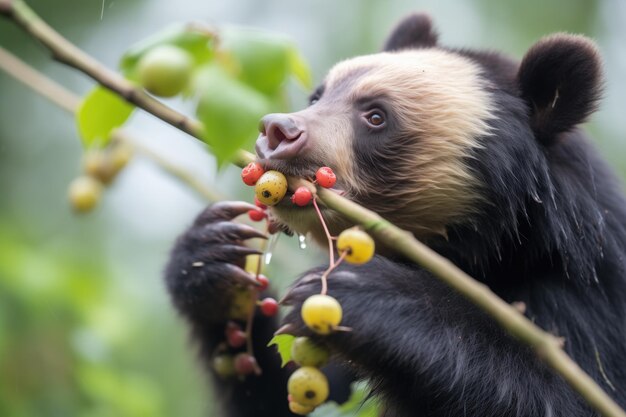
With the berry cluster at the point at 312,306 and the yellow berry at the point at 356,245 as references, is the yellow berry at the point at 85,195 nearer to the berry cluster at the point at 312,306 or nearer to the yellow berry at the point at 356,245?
the berry cluster at the point at 312,306

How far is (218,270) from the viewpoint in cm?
461

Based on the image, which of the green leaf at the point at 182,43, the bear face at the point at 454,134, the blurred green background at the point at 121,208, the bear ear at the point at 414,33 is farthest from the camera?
the blurred green background at the point at 121,208

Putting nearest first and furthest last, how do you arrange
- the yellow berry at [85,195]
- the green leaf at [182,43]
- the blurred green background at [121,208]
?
the green leaf at [182,43] < the yellow berry at [85,195] < the blurred green background at [121,208]

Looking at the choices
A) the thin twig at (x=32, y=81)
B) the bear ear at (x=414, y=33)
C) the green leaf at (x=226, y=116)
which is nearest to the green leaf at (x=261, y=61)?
the green leaf at (x=226, y=116)

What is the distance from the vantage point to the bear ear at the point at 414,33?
5812mm

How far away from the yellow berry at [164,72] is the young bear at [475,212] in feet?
4.56

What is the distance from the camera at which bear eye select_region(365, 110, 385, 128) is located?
471 cm

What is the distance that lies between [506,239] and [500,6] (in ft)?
51.4

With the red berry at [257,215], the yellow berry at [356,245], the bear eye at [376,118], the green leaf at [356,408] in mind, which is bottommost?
the green leaf at [356,408]

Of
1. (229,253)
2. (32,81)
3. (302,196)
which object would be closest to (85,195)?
(229,253)

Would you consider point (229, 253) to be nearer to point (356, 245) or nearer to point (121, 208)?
point (356, 245)

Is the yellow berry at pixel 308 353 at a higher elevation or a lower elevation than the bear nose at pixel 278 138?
lower

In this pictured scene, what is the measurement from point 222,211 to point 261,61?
234 centimetres

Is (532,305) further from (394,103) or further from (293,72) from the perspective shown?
(293,72)
